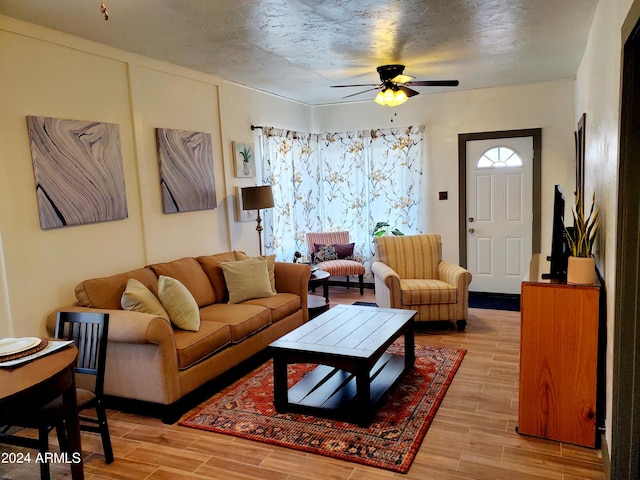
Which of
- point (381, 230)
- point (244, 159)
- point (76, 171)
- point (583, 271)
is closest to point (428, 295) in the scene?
point (381, 230)

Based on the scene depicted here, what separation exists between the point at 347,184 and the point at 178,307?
374 centimetres

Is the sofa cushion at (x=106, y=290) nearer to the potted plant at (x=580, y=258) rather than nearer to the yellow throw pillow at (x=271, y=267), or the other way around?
the yellow throw pillow at (x=271, y=267)

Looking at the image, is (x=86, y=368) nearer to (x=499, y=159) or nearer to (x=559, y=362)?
(x=559, y=362)

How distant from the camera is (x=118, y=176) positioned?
12.0ft

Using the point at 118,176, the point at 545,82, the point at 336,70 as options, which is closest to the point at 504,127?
the point at 545,82

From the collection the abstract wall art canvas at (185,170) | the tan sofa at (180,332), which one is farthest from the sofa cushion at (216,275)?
the abstract wall art canvas at (185,170)

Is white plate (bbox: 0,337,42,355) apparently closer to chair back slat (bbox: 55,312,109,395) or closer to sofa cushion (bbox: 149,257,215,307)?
chair back slat (bbox: 55,312,109,395)

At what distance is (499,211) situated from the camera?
5.89 m

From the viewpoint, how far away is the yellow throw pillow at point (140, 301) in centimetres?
319

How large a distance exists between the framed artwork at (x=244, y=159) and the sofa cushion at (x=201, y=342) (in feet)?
6.90

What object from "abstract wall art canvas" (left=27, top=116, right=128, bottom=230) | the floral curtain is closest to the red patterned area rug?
"abstract wall art canvas" (left=27, top=116, right=128, bottom=230)

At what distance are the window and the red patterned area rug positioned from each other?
10.2 feet

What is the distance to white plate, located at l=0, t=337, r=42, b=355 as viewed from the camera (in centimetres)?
212

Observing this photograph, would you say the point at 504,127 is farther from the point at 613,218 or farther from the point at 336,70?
the point at 613,218
